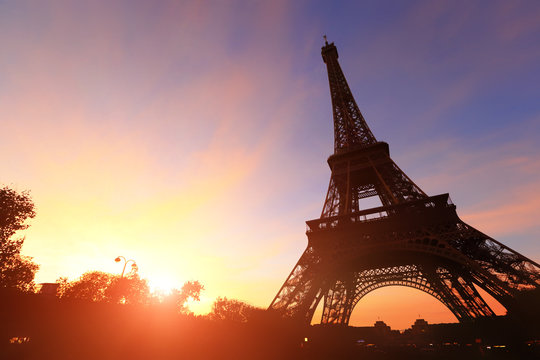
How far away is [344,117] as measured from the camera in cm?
4291

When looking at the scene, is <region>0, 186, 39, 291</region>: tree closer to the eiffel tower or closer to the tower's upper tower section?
the eiffel tower

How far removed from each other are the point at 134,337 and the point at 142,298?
30.5 metres

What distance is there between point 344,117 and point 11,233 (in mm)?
45383

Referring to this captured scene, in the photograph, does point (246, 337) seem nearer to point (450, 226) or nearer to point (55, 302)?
point (55, 302)

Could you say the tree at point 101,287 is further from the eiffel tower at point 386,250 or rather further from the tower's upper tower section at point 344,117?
the tower's upper tower section at point 344,117

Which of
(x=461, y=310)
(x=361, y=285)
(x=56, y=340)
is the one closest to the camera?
(x=56, y=340)

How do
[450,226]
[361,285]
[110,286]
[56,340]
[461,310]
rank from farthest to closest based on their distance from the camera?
[110,286]
[361,285]
[461,310]
[450,226]
[56,340]

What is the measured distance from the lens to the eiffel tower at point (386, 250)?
73.9 feet

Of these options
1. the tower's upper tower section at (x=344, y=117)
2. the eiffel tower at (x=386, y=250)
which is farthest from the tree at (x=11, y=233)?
the tower's upper tower section at (x=344, y=117)

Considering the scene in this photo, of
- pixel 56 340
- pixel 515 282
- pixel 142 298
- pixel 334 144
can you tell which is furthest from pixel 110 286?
pixel 515 282

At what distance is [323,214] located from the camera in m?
32.8

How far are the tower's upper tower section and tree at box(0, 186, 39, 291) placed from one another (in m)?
39.1

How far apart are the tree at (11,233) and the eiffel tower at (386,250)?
26.3 m

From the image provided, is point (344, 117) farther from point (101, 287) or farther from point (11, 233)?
point (101, 287)
